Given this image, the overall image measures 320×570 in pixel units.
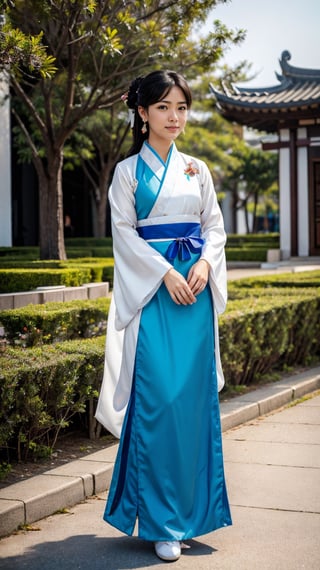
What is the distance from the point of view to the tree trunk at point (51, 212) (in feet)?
50.4

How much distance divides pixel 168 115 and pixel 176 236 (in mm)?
542

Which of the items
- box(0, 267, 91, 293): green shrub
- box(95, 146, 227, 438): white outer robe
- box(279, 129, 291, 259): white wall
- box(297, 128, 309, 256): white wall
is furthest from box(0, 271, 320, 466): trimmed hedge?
box(279, 129, 291, 259): white wall

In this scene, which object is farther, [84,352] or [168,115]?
[84,352]

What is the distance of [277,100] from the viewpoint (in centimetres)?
2292

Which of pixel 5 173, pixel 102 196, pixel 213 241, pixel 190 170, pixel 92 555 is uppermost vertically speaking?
pixel 5 173

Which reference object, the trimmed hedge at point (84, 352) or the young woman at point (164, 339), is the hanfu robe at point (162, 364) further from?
the trimmed hedge at point (84, 352)

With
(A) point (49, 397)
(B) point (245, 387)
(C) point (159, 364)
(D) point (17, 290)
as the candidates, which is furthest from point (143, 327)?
(D) point (17, 290)

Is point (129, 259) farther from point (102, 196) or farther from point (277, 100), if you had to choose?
point (102, 196)

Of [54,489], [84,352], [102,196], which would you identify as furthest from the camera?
[102,196]

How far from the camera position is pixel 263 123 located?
24062 millimetres

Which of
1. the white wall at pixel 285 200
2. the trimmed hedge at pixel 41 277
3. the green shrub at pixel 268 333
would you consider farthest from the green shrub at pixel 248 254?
the green shrub at pixel 268 333

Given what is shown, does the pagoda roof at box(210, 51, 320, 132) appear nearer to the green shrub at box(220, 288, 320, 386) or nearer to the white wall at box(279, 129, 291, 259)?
the white wall at box(279, 129, 291, 259)

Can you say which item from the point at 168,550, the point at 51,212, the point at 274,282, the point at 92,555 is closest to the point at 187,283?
the point at 168,550

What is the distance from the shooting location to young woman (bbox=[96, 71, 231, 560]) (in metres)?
3.60
